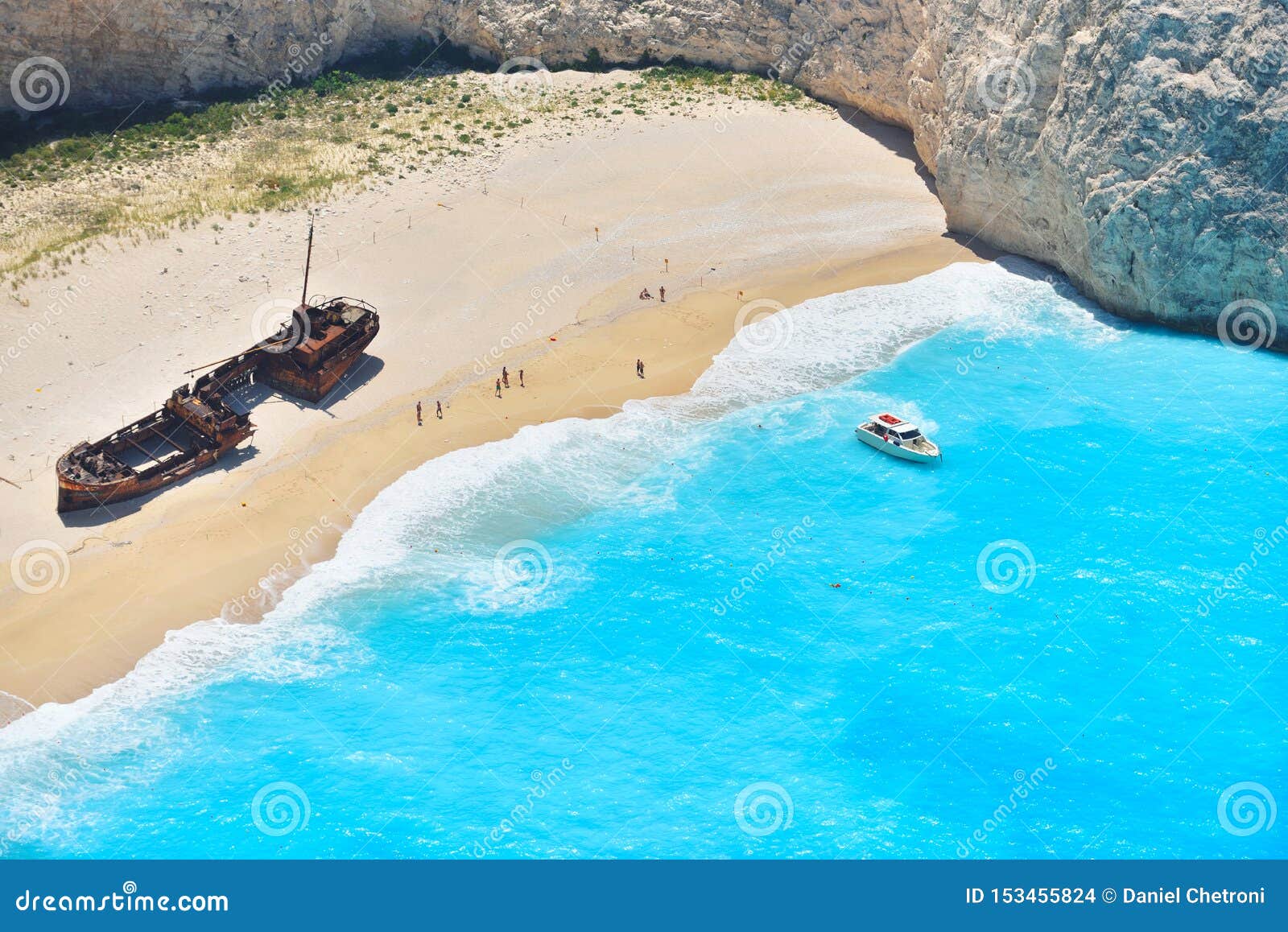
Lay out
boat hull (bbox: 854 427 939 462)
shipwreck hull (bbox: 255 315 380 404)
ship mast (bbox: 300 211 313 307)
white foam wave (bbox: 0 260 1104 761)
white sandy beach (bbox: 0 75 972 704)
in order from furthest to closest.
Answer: ship mast (bbox: 300 211 313 307) < shipwreck hull (bbox: 255 315 380 404) < boat hull (bbox: 854 427 939 462) < white sandy beach (bbox: 0 75 972 704) < white foam wave (bbox: 0 260 1104 761)

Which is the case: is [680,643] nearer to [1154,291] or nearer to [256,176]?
[1154,291]

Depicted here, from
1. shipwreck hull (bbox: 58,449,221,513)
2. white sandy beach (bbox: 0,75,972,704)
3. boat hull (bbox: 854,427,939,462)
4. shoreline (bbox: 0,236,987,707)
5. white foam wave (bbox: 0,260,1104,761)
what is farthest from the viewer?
boat hull (bbox: 854,427,939,462)

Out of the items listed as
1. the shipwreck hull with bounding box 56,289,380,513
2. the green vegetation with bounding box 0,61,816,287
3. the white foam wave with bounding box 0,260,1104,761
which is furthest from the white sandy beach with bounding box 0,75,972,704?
the green vegetation with bounding box 0,61,816,287

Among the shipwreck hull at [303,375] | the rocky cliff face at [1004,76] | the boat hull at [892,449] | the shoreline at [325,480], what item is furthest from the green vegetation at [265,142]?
the boat hull at [892,449]

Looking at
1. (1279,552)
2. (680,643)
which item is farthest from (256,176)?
(1279,552)

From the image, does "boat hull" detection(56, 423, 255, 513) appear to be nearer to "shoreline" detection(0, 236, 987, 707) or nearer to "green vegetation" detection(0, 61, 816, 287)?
"shoreline" detection(0, 236, 987, 707)

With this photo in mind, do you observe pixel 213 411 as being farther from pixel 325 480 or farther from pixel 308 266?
pixel 308 266

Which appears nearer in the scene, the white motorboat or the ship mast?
the white motorboat

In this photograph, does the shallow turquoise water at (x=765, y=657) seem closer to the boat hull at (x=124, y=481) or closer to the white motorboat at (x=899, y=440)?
the white motorboat at (x=899, y=440)
